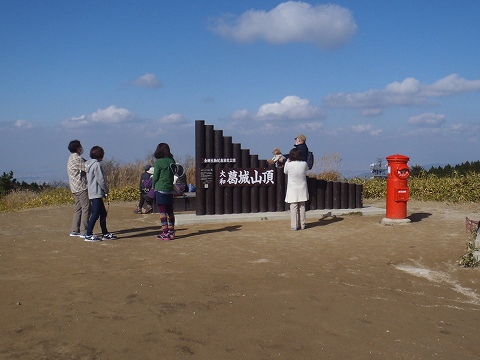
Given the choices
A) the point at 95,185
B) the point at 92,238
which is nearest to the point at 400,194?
the point at 95,185

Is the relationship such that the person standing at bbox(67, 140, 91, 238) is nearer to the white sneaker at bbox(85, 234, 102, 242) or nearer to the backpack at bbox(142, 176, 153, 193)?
the white sneaker at bbox(85, 234, 102, 242)

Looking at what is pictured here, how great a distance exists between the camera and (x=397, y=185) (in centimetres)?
1091

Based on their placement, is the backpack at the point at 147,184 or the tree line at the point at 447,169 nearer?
the backpack at the point at 147,184

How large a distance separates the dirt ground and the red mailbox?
2.90 ft

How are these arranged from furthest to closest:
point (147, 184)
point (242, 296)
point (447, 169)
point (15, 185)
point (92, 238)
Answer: point (15, 185)
point (447, 169)
point (147, 184)
point (92, 238)
point (242, 296)

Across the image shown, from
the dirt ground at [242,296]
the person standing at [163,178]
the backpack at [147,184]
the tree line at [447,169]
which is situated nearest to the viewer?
the dirt ground at [242,296]

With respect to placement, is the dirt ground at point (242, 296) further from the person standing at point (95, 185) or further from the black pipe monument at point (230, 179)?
the black pipe monument at point (230, 179)

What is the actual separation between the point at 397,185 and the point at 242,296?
6.09m

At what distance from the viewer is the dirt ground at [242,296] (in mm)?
4531

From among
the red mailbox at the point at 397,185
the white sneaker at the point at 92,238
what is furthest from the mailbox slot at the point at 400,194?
the white sneaker at the point at 92,238

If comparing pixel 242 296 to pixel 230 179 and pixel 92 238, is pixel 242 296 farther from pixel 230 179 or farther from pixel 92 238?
pixel 230 179

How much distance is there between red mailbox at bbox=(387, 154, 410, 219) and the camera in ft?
35.8

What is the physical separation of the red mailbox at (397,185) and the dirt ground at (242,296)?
88 cm

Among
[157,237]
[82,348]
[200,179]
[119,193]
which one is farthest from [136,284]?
[119,193]
